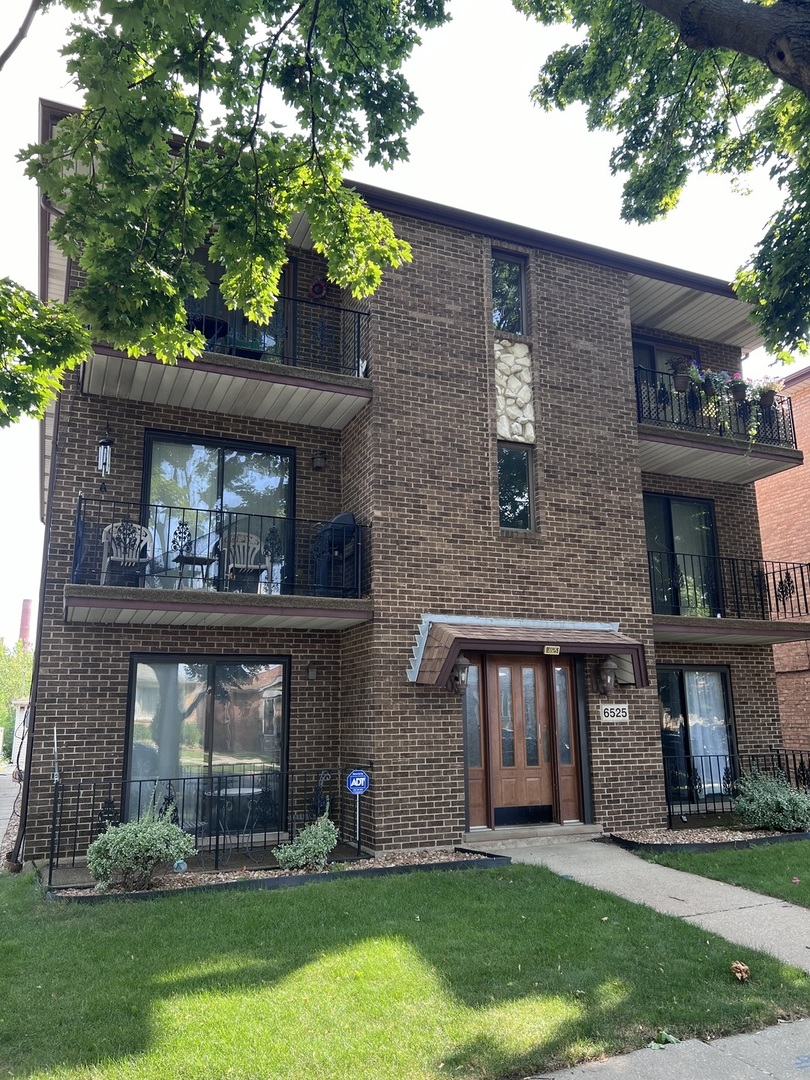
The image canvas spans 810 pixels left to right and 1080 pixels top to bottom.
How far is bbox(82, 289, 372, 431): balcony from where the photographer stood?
32.1 ft

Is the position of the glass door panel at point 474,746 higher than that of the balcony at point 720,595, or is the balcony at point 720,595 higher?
the balcony at point 720,595

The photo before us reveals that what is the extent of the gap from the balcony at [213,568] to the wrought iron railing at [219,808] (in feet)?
6.42

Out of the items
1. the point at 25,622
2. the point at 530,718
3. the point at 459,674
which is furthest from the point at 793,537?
the point at 25,622

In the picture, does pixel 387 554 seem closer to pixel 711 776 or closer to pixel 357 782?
pixel 357 782

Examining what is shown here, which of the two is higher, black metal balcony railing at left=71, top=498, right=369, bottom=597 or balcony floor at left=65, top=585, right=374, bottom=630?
Result: black metal balcony railing at left=71, top=498, right=369, bottom=597

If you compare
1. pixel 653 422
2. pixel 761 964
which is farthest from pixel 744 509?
pixel 761 964

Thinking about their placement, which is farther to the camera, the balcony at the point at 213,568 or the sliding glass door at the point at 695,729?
the sliding glass door at the point at 695,729

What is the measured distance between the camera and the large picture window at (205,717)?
9.88 metres

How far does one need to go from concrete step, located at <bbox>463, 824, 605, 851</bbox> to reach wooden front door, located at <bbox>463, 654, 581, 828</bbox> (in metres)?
0.19

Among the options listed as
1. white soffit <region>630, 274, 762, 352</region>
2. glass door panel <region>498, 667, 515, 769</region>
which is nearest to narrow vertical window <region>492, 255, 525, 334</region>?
white soffit <region>630, 274, 762, 352</region>

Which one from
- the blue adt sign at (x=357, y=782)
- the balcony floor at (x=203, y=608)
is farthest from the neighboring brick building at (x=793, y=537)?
the blue adt sign at (x=357, y=782)

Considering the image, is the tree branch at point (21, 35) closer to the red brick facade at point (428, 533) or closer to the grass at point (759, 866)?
the red brick facade at point (428, 533)

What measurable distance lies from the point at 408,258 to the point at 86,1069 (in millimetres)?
7160

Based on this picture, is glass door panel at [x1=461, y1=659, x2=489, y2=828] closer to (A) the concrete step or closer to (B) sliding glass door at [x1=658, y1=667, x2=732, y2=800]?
(A) the concrete step
